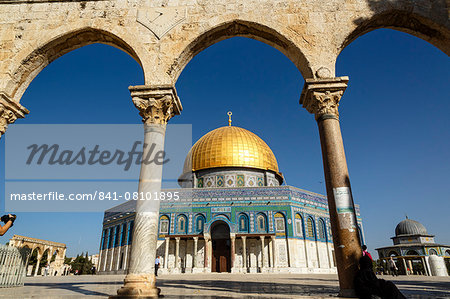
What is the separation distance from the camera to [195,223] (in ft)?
65.0

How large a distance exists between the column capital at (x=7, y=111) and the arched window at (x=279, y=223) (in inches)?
653

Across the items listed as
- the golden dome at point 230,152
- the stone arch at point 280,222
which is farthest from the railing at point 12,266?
the golden dome at point 230,152

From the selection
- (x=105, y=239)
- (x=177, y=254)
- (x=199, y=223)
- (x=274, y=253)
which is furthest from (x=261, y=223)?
(x=105, y=239)

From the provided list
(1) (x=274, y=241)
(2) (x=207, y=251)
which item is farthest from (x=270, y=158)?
(2) (x=207, y=251)

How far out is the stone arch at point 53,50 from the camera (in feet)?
18.3

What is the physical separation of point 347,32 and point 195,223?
1671cm

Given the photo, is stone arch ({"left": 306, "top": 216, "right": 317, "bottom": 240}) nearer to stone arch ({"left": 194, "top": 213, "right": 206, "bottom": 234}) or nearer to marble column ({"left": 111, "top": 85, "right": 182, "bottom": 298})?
stone arch ({"left": 194, "top": 213, "right": 206, "bottom": 234})

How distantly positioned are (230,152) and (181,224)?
6.99 meters

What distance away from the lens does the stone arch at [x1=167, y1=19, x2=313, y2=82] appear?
5215mm

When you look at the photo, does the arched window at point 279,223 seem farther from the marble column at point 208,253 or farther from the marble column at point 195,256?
the marble column at point 195,256

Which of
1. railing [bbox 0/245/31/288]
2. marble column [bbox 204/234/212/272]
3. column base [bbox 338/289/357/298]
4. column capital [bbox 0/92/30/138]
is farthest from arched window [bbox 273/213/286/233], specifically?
column capital [bbox 0/92/30/138]

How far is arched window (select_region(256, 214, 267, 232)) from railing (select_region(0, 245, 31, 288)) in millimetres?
15052

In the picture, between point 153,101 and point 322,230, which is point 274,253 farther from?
point 153,101

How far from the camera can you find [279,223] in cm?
1959
